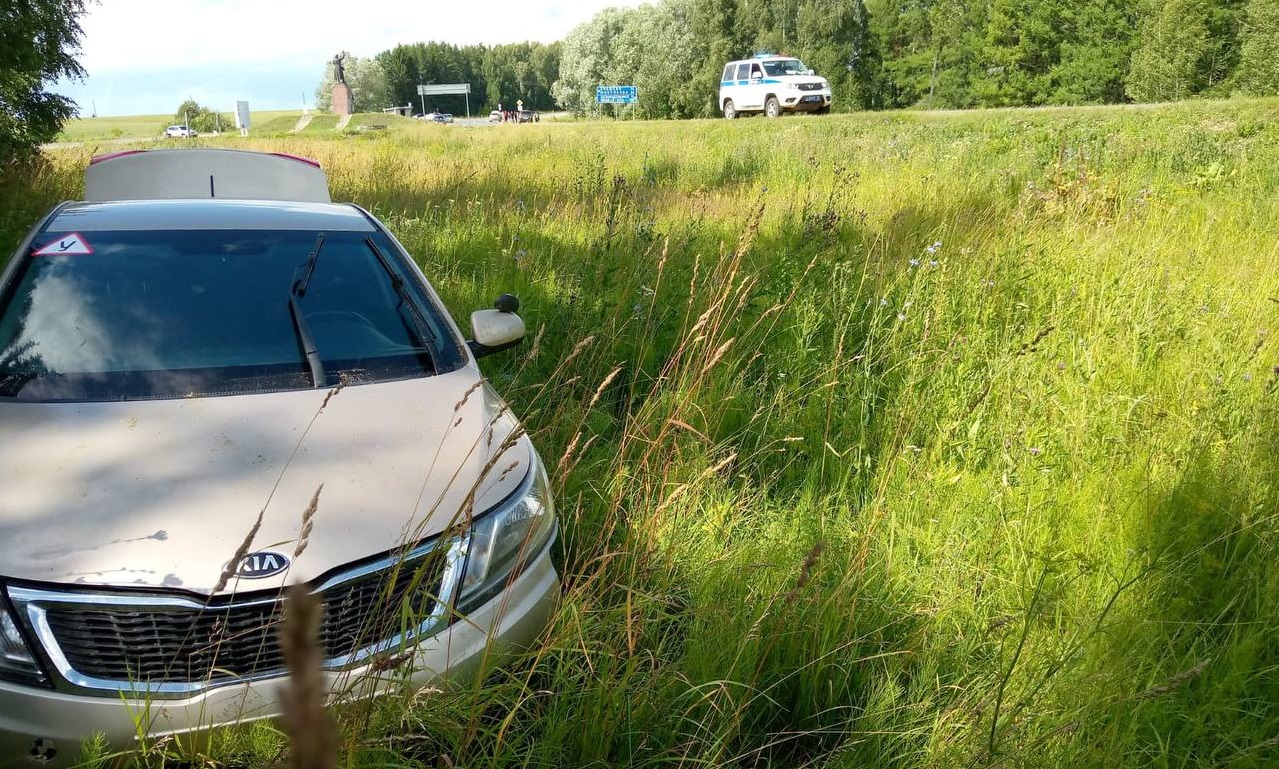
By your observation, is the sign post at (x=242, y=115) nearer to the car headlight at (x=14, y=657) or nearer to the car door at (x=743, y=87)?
the car door at (x=743, y=87)

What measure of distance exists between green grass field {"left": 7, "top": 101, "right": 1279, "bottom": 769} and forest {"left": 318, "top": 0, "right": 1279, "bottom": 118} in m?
34.0

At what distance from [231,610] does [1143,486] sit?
2.91 meters

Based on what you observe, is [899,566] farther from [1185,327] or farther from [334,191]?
[334,191]

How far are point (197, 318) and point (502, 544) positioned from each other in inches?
60.0

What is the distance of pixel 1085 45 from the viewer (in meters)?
48.8

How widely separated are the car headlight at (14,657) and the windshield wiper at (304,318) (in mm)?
1123

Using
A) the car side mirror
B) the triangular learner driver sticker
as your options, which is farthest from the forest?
the triangular learner driver sticker

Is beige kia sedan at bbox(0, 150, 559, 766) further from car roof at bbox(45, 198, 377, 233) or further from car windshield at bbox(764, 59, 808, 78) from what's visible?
car windshield at bbox(764, 59, 808, 78)

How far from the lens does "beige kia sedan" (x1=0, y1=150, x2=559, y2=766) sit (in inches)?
72.6

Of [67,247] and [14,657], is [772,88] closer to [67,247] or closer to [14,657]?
[67,247]

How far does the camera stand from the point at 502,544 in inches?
89.7

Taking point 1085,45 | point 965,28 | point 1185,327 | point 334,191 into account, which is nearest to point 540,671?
point 1185,327

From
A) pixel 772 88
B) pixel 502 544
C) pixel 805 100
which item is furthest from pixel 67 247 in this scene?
pixel 772 88

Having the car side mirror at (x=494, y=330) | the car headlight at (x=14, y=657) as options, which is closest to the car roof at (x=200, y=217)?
the car side mirror at (x=494, y=330)
